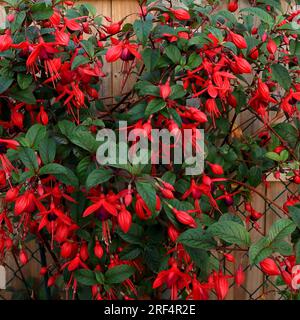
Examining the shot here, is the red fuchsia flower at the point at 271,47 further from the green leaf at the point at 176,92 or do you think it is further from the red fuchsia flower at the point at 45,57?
the red fuchsia flower at the point at 45,57

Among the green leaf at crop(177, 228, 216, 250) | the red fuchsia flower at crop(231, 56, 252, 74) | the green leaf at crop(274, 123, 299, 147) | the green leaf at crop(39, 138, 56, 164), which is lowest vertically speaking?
the green leaf at crop(177, 228, 216, 250)

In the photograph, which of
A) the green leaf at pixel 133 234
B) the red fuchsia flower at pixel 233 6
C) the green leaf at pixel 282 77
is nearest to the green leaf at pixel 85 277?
the green leaf at pixel 133 234

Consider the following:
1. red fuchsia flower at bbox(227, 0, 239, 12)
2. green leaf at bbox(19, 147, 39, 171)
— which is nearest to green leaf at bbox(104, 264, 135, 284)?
green leaf at bbox(19, 147, 39, 171)

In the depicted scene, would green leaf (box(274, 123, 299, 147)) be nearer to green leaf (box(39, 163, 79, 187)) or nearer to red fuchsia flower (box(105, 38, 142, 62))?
red fuchsia flower (box(105, 38, 142, 62))

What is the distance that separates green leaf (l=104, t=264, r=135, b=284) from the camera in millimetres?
1246

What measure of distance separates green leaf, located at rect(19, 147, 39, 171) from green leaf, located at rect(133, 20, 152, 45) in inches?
14.6

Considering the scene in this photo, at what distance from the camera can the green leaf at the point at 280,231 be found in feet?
3.44

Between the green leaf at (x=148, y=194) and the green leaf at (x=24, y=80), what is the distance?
412 millimetres

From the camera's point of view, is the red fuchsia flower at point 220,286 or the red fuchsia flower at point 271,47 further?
the red fuchsia flower at point 271,47

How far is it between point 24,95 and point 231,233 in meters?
0.60

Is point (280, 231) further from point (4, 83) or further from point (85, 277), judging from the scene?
point (4, 83)

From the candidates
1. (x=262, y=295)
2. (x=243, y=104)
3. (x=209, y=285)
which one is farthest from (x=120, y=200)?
(x=262, y=295)

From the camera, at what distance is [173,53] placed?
1.27 metres

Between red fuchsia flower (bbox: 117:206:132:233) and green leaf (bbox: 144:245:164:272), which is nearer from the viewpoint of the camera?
red fuchsia flower (bbox: 117:206:132:233)
